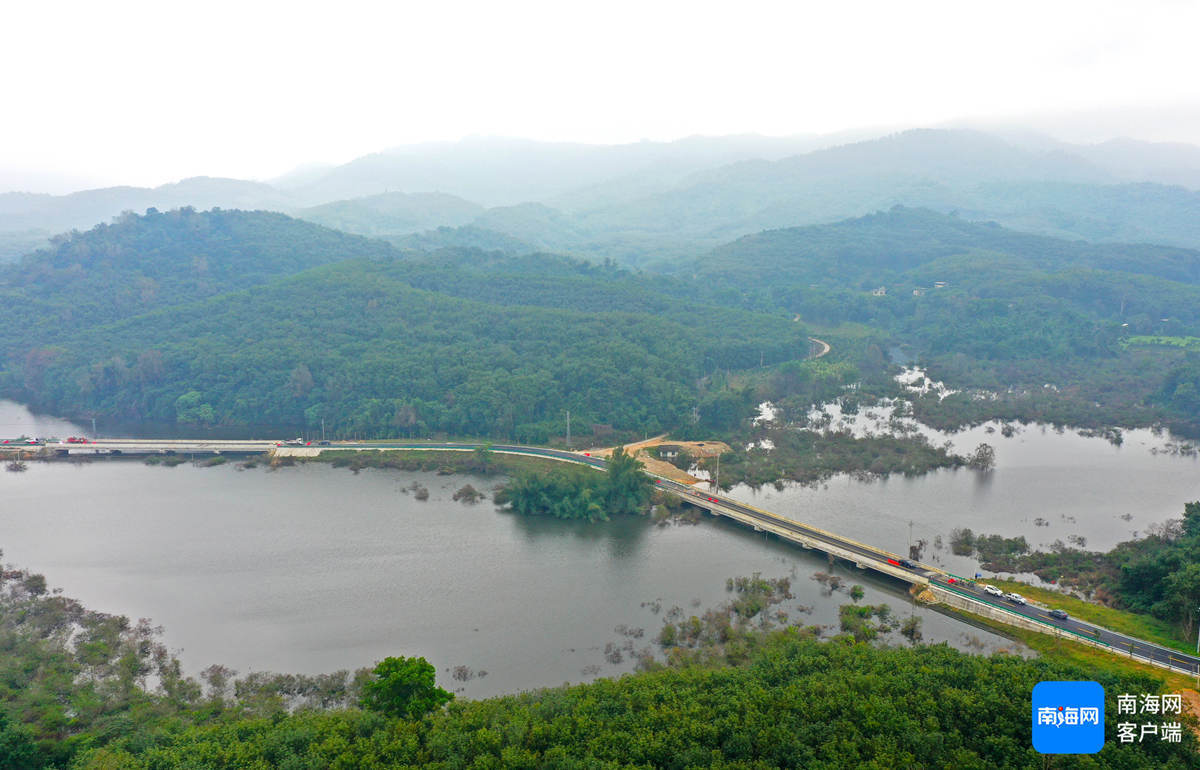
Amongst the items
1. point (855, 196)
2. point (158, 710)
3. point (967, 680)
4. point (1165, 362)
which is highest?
point (855, 196)

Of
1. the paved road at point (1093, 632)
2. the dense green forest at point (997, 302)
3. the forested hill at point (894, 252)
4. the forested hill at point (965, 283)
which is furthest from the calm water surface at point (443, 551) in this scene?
the forested hill at point (894, 252)

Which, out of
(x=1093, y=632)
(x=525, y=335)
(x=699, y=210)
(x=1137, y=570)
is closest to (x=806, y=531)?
(x=1093, y=632)

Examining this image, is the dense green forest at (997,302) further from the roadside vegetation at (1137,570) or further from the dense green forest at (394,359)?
the roadside vegetation at (1137,570)

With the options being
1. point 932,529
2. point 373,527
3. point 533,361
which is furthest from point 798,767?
point 533,361

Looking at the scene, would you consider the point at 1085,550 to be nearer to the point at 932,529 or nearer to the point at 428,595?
the point at 932,529

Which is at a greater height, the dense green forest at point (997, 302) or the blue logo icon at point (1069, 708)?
the dense green forest at point (997, 302)

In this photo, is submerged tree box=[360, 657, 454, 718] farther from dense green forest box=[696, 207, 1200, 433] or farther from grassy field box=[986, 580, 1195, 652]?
dense green forest box=[696, 207, 1200, 433]
